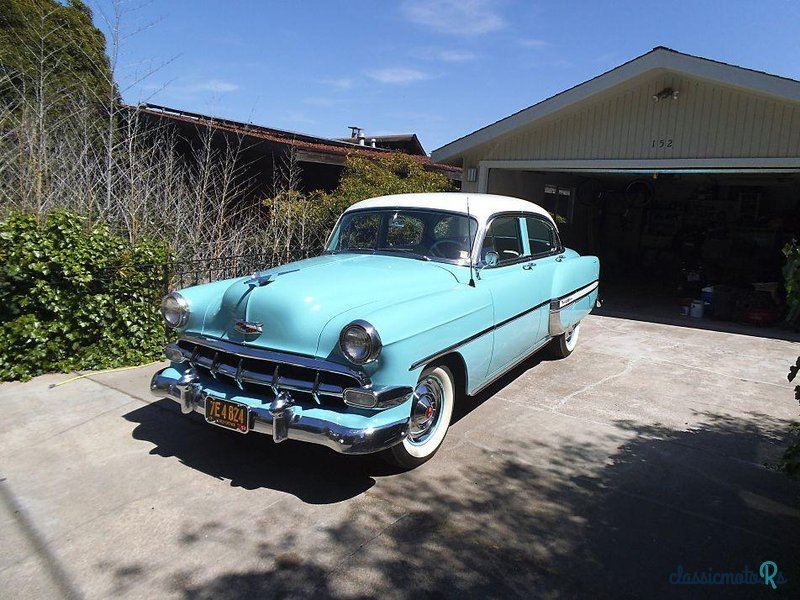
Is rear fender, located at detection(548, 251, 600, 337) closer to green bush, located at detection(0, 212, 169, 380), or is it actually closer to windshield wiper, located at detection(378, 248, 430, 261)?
windshield wiper, located at detection(378, 248, 430, 261)

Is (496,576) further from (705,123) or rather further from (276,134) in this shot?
(276,134)

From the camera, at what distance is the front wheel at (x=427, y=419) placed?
11.4 ft

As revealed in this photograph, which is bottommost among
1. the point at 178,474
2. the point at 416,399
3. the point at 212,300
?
the point at 178,474

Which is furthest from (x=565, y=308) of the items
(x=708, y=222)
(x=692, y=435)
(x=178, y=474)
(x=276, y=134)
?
(x=708, y=222)

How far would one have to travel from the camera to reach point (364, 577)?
254 cm

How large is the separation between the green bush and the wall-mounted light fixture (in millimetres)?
7376

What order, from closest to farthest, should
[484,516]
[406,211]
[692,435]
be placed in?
[484,516], [692,435], [406,211]

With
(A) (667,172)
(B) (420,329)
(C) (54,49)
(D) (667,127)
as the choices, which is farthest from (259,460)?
(C) (54,49)

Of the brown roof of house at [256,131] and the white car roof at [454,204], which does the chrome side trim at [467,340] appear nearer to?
the white car roof at [454,204]

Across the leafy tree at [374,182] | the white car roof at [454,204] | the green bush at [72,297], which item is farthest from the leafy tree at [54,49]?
the white car roof at [454,204]

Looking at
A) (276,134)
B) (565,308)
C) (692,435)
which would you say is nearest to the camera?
(692,435)

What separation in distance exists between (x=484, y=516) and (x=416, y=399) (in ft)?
2.70

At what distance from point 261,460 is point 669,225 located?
14.8 m

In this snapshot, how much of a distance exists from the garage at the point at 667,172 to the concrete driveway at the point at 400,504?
449cm
